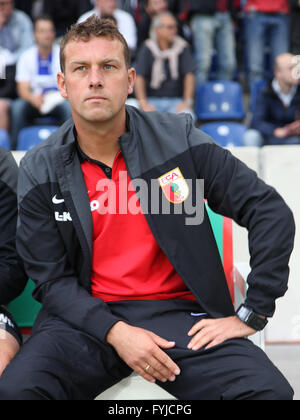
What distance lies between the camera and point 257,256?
2092mm

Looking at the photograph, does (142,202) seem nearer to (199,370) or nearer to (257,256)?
(257,256)

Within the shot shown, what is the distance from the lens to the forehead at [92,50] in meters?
2.22

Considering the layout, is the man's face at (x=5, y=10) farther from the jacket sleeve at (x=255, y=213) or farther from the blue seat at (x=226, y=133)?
the jacket sleeve at (x=255, y=213)

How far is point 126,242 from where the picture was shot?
225 centimetres

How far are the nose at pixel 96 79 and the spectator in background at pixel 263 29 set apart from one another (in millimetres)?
4334

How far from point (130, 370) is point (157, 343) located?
167 millimetres

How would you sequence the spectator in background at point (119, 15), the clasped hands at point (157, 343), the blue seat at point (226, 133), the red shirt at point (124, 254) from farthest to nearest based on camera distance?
the spectator in background at point (119, 15) < the blue seat at point (226, 133) < the red shirt at point (124, 254) < the clasped hands at point (157, 343)

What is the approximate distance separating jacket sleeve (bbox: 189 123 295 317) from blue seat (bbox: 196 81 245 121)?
3.95 meters

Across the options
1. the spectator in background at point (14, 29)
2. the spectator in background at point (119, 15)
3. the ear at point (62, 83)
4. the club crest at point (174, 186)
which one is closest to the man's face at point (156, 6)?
the spectator in background at point (119, 15)

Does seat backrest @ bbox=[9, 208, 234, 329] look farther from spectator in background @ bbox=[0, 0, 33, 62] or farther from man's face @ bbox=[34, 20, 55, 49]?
spectator in background @ bbox=[0, 0, 33, 62]

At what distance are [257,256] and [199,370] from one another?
0.43 meters

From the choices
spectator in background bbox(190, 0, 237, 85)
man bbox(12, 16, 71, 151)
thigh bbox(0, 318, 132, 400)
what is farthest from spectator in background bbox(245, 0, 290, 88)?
thigh bbox(0, 318, 132, 400)

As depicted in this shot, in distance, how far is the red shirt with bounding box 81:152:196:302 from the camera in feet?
7.36
